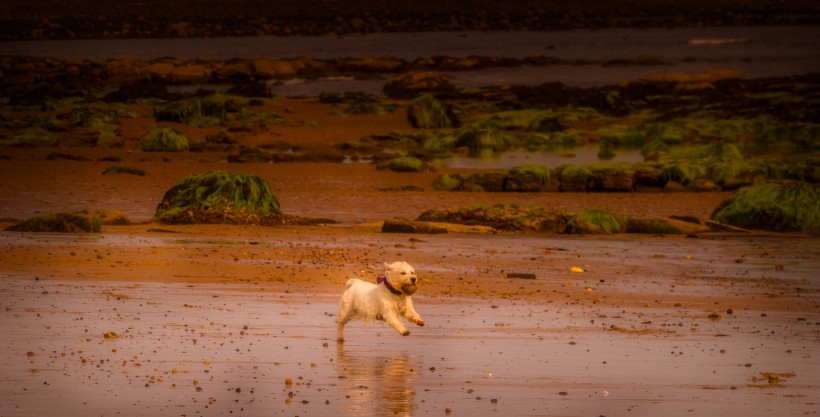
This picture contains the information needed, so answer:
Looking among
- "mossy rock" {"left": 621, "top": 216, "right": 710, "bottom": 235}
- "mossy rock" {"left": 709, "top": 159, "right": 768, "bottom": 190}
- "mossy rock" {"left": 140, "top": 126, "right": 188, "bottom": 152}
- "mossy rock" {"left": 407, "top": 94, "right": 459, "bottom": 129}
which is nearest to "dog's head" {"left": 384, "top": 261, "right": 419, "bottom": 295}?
"mossy rock" {"left": 621, "top": 216, "right": 710, "bottom": 235}

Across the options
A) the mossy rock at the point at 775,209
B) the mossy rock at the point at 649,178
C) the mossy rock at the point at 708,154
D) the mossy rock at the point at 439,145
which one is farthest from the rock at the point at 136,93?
the mossy rock at the point at 775,209

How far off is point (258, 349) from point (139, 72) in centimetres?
5517

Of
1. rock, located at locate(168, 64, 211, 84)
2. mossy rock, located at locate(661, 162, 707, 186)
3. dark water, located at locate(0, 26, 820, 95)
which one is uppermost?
dark water, located at locate(0, 26, 820, 95)

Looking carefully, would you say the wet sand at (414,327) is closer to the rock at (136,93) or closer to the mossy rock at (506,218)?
the mossy rock at (506,218)

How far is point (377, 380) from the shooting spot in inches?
324

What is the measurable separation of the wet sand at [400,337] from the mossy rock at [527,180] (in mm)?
7546

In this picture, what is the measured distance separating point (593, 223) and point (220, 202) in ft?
14.5

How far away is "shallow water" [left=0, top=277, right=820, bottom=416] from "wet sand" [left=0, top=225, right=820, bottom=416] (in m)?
0.02

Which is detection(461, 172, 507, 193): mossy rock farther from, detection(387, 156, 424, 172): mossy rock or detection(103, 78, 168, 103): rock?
detection(103, 78, 168, 103): rock

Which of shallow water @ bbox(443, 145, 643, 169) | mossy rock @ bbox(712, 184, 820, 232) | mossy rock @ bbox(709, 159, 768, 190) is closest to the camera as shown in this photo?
mossy rock @ bbox(712, 184, 820, 232)

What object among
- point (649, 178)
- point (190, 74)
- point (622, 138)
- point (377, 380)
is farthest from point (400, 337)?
point (190, 74)

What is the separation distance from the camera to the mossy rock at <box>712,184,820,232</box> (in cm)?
1741

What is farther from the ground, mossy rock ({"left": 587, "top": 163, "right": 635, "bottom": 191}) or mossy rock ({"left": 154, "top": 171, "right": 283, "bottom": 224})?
mossy rock ({"left": 587, "top": 163, "right": 635, "bottom": 191})

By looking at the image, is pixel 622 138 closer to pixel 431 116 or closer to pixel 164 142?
pixel 431 116
